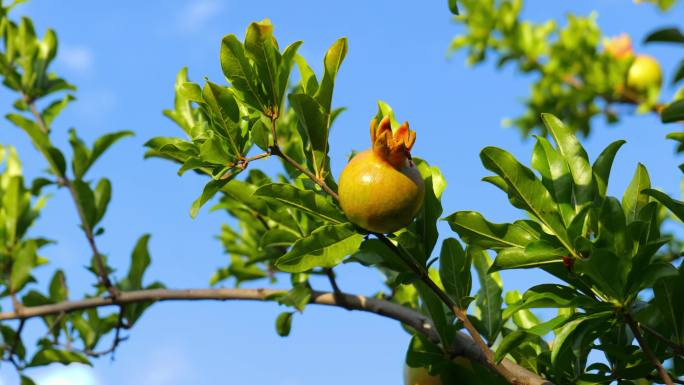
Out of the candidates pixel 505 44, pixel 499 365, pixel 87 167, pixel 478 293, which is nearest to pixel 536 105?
pixel 505 44

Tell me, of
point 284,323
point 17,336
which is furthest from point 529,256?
point 17,336

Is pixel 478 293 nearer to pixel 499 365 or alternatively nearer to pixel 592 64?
pixel 499 365

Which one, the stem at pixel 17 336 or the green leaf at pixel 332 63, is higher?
the green leaf at pixel 332 63

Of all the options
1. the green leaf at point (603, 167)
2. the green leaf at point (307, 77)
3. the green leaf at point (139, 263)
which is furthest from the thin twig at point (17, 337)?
the green leaf at point (603, 167)

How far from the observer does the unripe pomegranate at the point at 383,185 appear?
1.38m

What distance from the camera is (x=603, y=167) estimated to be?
1.52 meters

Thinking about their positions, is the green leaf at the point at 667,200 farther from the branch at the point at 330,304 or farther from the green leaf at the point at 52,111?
the green leaf at the point at 52,111

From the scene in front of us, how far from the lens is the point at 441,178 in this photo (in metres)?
1.62

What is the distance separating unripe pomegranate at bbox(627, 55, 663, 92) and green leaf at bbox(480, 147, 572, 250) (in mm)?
4192

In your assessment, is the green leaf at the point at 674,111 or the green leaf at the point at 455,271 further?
the green leaf at the point at 455,271

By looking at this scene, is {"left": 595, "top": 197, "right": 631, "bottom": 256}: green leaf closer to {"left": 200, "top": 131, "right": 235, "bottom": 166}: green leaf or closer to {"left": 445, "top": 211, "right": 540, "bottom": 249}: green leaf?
{"left": 445, "top": 211, "right": 540, "bottom": 249}: green leaf

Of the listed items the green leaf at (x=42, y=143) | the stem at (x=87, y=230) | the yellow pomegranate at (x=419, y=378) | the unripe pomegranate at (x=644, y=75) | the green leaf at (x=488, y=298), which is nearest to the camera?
the green leaf at (x=488, y=298)

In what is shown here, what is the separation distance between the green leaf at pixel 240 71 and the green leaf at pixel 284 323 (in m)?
0.98

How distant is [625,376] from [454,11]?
86 cm
